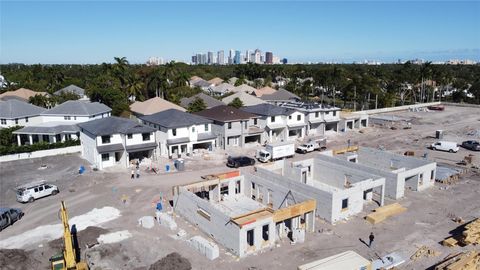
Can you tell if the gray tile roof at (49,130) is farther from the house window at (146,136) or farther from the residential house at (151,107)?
the house window at (146,136)

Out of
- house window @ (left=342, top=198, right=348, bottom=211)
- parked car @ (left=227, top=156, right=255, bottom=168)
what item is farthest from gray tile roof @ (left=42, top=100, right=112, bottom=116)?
house window @ (left=342, top=198, right=348, bottom=211)

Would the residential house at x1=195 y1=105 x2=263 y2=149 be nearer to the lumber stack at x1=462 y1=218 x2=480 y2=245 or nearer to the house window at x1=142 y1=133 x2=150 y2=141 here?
the house window at x1=142 y1=133 x2=150 y2=141

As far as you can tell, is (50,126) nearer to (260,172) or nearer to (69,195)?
(69,195)

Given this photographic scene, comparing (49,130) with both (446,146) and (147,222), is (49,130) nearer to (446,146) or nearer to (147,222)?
(147,222)

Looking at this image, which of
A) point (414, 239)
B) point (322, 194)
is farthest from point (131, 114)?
point (414, 239)

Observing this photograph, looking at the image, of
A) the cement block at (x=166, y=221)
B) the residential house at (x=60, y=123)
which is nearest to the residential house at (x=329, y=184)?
the cement block at (x=166, y=221)

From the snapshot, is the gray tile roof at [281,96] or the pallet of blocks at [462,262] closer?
the pallet of blocks at [462,262]
